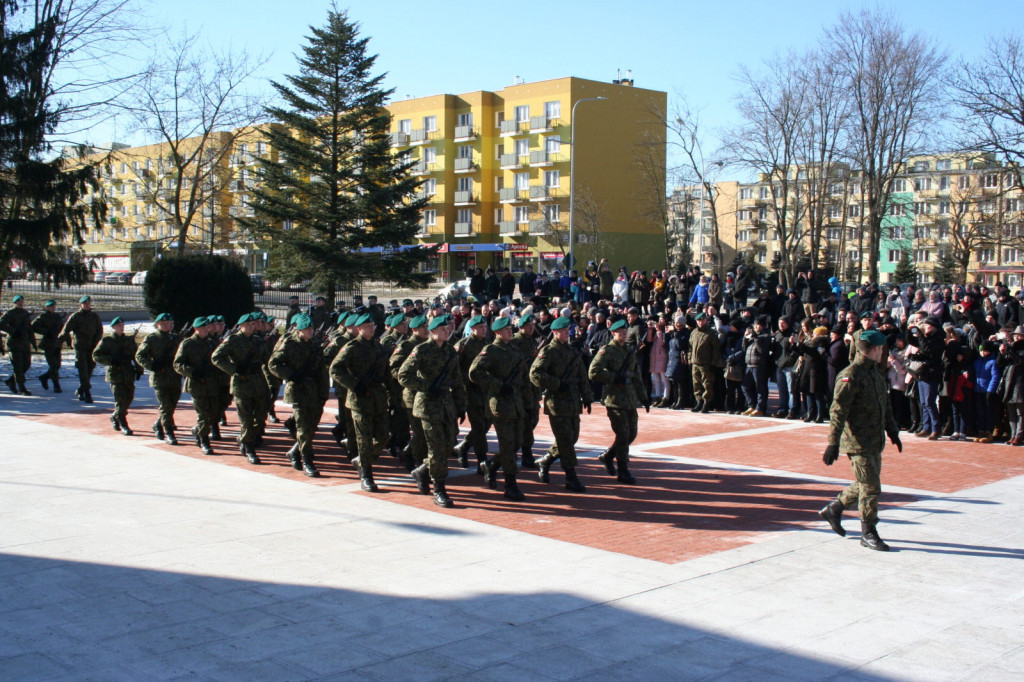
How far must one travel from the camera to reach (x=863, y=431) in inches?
316

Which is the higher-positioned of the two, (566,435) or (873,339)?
(873,339)

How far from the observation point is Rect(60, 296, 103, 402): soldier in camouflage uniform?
17.4 m

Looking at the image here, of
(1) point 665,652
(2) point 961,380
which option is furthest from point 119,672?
(2) point 961,380

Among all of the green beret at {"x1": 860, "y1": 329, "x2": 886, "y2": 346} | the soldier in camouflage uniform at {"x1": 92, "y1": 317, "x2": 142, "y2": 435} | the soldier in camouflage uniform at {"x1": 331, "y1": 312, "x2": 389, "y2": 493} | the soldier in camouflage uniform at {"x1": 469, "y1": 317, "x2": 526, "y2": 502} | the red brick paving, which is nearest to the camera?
the green beret at {"x1": 860, "y1": 329, "x2": 886, "y2": 346}

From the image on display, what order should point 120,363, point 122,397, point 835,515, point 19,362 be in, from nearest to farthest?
point 835,515 → point 120,363 → point 122,397 → point 19,362

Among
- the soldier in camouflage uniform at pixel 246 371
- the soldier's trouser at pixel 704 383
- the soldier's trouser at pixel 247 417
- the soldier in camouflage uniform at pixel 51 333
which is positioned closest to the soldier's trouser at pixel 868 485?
the soldier in camouflage uniform at pixel 246 371

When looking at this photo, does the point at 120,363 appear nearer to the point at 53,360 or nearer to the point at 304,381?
the point at 304,381

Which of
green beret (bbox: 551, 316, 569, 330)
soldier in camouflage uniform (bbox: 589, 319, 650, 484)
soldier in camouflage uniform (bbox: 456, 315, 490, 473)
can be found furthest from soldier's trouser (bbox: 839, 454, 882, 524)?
soldier in camouflage uniform (bbox: 456, 315, 490, 473)

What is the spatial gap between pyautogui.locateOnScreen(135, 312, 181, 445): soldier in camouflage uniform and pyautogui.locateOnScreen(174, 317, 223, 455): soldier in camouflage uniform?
0.42m

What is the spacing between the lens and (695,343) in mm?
17188

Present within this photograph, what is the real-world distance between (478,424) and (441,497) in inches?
80.1

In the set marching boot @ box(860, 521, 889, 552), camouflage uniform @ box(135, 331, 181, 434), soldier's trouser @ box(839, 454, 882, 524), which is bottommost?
marching boot @ box(860, 521, 889, 552)

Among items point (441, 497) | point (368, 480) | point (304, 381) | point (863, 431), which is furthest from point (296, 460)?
point (863, 431)

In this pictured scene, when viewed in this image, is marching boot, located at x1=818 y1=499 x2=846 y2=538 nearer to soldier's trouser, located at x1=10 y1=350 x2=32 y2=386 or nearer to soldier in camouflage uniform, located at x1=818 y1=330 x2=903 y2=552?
soldier in camouflage uniform, located at x1=818 y1=330 x2=903 y2=552
